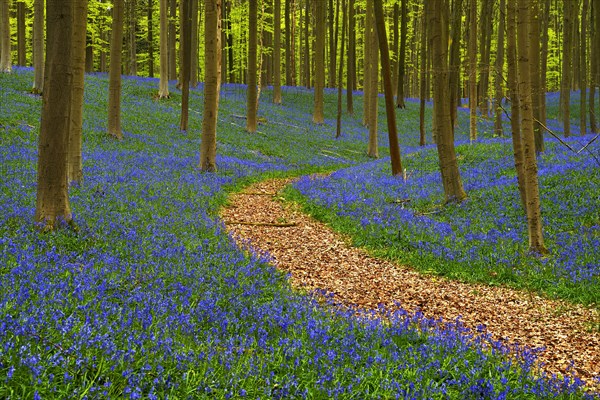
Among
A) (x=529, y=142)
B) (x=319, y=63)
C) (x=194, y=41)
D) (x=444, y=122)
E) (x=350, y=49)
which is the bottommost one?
(x=529, y=142)

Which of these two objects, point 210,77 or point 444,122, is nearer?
point 444,122

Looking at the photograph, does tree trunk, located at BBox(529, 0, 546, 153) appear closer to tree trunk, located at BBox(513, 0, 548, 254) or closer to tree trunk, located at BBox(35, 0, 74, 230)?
tree trunk, located at BBox(513, 0, 548, 254)

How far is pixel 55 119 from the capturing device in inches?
306

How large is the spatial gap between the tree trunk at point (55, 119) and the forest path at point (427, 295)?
397 cm

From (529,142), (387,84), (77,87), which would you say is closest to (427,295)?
(529,142)

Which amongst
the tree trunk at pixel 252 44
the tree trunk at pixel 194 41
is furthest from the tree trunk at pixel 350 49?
the tree trunk at pixel 194 41

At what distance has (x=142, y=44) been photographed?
59750mm

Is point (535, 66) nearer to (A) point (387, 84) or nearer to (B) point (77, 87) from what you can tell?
(A) point (387, 84)

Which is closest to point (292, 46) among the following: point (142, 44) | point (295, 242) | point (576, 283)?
point (142, 44)

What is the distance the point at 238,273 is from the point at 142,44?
194 ft

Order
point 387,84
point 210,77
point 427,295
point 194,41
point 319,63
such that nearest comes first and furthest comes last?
point 427,295, point 210,77, point 387,84, point 319,63, point 194,41

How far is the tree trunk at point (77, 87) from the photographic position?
11.3 metres

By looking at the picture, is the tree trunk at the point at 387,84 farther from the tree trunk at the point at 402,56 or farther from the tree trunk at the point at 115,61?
the tree trunk at the point at 402,56

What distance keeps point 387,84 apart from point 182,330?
633 inches
